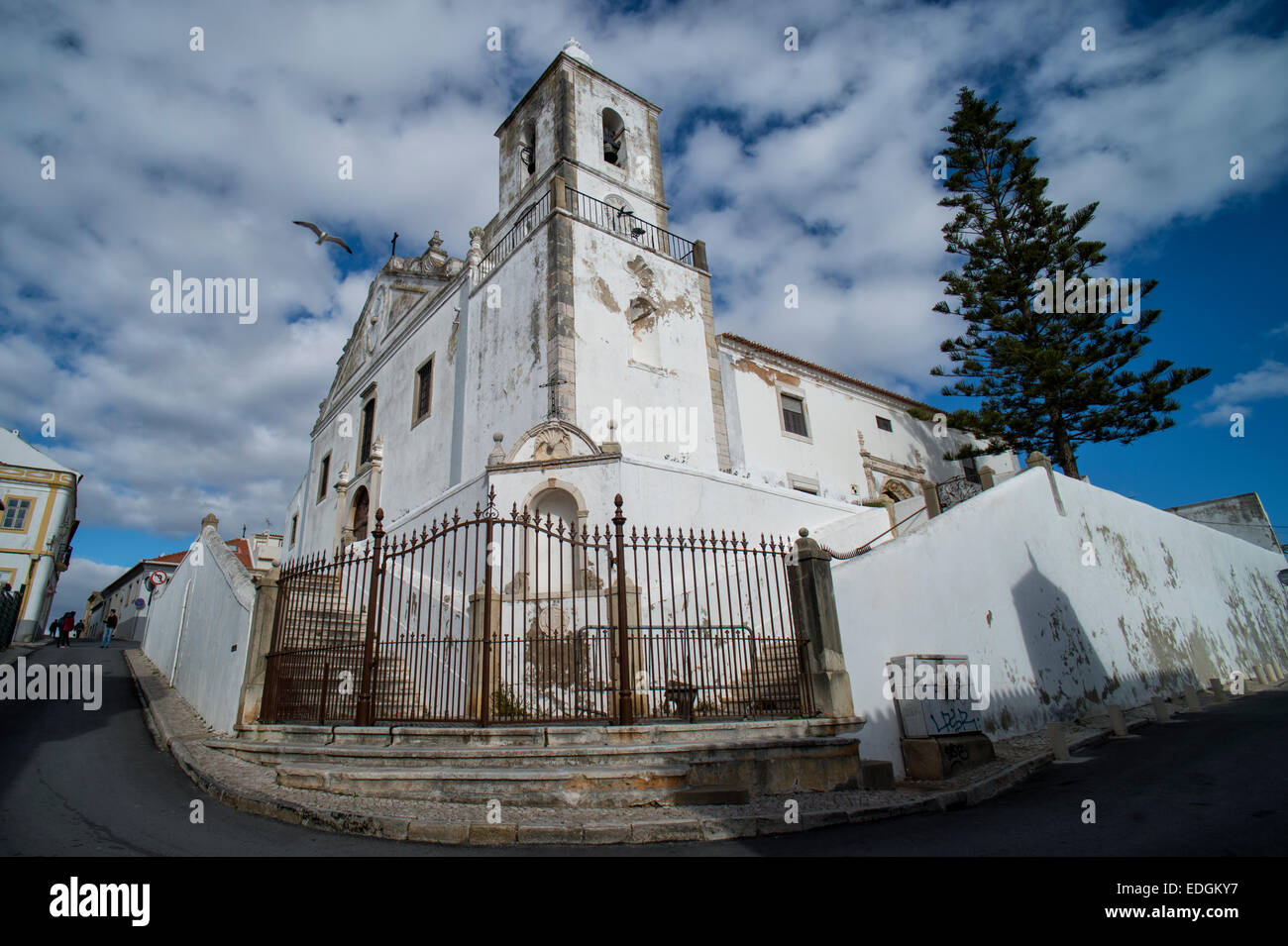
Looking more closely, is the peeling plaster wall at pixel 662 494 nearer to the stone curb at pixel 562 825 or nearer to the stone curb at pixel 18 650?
the stone curb at pixel 562 825

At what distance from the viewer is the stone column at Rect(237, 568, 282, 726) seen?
7.37 m

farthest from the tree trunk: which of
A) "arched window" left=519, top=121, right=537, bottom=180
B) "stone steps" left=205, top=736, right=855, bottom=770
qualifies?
"arched window" left=519, top=121, right=537, bottom=180

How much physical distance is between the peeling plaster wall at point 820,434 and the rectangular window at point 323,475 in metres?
13.2

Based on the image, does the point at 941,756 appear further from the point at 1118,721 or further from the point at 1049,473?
the point at 1049,473

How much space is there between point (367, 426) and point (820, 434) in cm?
1359

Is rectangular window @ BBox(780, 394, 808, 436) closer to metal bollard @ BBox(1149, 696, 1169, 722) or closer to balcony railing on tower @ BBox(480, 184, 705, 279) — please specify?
balcony railing on tower @ BBox(480, 184, 705, 279)

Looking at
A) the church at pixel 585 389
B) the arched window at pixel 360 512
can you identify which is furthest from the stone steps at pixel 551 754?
the arched window at pixel 360 512

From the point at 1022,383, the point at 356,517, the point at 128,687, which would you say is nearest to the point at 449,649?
the point at 128,687

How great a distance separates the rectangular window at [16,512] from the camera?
1038 inches

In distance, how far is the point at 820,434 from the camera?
19.8m

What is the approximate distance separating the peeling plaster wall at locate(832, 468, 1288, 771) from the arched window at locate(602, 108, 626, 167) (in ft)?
43.6

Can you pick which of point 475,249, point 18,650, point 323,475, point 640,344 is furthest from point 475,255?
point 18,650
